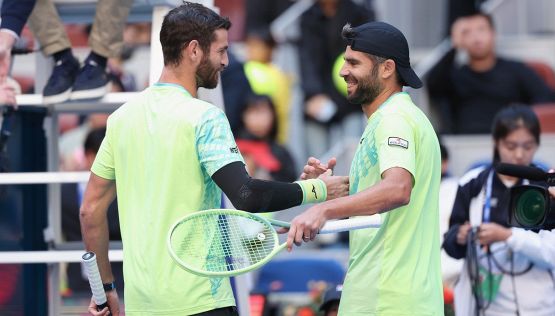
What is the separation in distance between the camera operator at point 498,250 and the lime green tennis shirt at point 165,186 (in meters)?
2.28

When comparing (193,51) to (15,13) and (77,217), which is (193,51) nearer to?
(15,13)

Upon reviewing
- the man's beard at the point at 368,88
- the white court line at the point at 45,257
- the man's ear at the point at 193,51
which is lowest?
the white court line at the point at 45,257

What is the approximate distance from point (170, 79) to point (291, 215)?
5678 mm

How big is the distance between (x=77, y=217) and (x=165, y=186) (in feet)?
14.9

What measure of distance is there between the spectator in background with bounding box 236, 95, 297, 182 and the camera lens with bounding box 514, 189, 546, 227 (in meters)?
4.63

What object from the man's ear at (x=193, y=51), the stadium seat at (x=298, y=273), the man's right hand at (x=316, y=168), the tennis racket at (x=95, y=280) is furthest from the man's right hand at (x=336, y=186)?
the stadium seat at (x=298, y=273)

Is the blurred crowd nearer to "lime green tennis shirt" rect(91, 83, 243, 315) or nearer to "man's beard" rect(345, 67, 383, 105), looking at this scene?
"man's beard" rect(345, 67, 383, 105)

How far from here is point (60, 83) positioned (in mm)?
6281

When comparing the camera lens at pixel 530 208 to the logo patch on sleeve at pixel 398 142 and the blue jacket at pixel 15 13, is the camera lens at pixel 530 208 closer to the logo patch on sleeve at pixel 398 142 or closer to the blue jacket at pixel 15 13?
the logo patch on sleeve at pixel 398 142

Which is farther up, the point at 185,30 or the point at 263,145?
the point at 185,30

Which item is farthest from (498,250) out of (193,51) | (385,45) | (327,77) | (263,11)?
(263,11)

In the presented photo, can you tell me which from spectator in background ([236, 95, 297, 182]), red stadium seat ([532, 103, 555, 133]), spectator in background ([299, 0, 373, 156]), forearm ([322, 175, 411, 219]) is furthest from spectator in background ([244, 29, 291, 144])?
forearm ([322, 175, 411, 219])

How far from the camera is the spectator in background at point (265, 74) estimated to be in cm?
1150

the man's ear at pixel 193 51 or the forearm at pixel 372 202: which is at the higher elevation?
the man's ear at pixel 193 51
